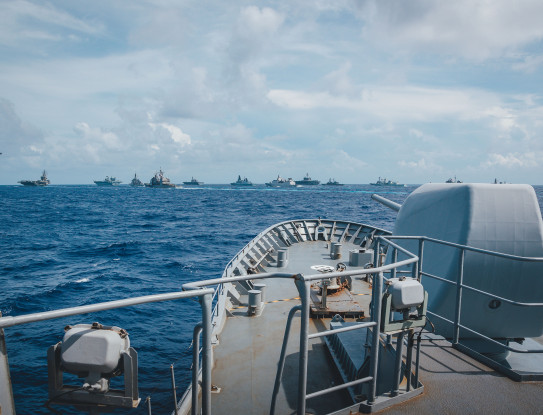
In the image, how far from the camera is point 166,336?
13898 mm

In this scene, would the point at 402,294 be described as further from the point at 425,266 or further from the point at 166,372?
the point at 166,372

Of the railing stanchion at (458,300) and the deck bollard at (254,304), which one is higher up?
the railing stanchion at (458,300)

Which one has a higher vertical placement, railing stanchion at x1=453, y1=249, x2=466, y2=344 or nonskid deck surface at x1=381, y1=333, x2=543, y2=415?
railing stanchion at x1=453, y1=249, x2=466, y2=344

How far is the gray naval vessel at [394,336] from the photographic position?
8.45 ft

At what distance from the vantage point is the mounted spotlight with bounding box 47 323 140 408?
2.47m

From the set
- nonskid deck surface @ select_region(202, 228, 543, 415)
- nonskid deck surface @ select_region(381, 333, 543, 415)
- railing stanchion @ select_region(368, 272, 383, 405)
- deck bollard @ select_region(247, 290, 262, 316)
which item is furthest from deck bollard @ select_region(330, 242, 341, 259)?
railing stanchion @ select_region(368, 272, 383, 405)

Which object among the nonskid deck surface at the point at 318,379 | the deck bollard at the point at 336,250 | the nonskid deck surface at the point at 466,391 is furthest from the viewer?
the deck bollard at the point at 336,250

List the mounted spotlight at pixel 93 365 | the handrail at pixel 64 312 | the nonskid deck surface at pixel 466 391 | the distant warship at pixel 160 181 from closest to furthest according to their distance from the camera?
1. the handrail at pixel 64 312
2. the mounted spotlight at pixel 93 365
3. the nonskid deck surface at pixel 466 391
4. the distant warship at pixel 160 181

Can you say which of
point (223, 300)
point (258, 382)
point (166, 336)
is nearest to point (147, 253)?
point (166, 336)

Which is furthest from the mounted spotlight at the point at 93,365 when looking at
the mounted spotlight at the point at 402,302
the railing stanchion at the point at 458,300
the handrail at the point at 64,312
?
the railing stanchion at the point at 458,300

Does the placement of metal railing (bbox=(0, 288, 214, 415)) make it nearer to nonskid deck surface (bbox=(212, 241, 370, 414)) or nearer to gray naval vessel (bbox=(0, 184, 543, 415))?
gray naval vessel (bbox=(0, 184, 543, 415))

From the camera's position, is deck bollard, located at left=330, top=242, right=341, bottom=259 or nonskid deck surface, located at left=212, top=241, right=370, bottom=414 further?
deck bollard, located at left=330, top=242, right=341, bottom=259

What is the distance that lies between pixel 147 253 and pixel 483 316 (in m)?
28.6

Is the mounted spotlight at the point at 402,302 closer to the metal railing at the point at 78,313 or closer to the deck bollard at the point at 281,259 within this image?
the metal railing at the point at 78,313
